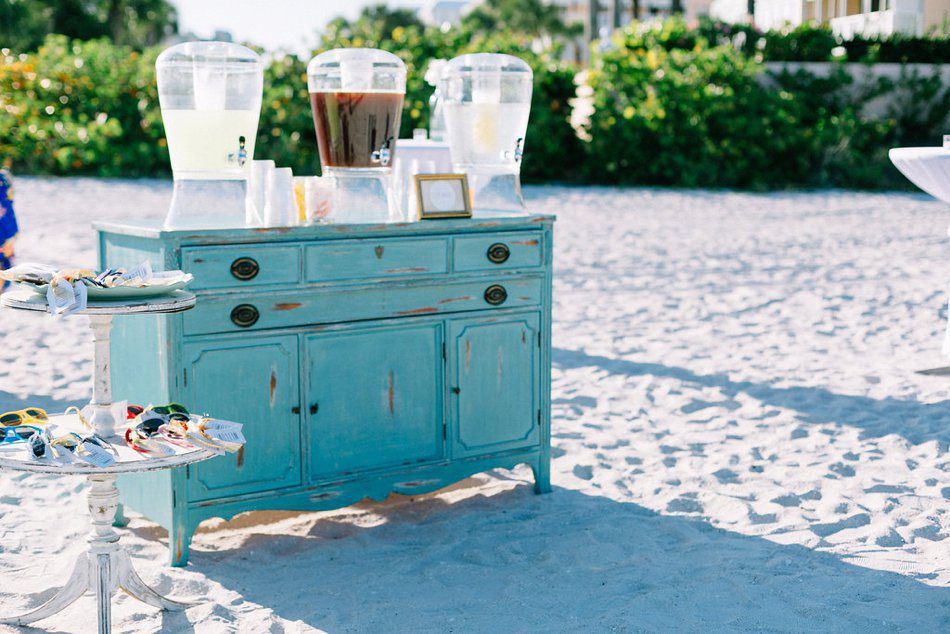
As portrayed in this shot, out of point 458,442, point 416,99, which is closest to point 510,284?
point 458,442

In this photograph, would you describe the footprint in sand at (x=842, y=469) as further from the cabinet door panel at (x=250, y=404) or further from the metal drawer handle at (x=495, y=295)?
the cabinet door panel at (x=250, y=404)

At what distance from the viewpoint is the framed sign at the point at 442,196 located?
4.17 metres

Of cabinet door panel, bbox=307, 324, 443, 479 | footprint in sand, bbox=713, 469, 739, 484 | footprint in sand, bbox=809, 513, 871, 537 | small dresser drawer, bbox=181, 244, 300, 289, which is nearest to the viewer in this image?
small dresser drawer, bbox=181, 244, 300, 289

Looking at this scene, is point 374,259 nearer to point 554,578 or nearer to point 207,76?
point 207,76

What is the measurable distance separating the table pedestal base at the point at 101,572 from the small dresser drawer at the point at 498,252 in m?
1.60

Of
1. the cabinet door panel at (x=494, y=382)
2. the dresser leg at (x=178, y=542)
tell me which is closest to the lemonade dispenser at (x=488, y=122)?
the cabinet door panel at (x=494, y=382)

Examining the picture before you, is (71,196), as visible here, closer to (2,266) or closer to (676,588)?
(2,266)

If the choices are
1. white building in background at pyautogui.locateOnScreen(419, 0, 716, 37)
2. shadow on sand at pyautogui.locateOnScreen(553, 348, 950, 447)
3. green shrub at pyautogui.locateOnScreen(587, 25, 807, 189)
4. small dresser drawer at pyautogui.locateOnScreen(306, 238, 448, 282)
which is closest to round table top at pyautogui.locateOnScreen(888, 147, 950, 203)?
shadow on sand at pyautogui.locateOnScreen(553, 348, 950, 447)

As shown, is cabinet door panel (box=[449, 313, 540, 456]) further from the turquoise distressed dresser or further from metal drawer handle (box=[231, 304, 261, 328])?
metal drawer handle (box=[231, 304, 261, 328])

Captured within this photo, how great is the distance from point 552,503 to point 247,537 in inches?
47.1

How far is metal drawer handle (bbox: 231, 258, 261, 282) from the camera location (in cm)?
370

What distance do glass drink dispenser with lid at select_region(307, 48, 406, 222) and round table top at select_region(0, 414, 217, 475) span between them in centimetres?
130

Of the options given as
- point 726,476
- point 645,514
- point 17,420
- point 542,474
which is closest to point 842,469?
point 726,476

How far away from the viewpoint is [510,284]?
14.4 feet
